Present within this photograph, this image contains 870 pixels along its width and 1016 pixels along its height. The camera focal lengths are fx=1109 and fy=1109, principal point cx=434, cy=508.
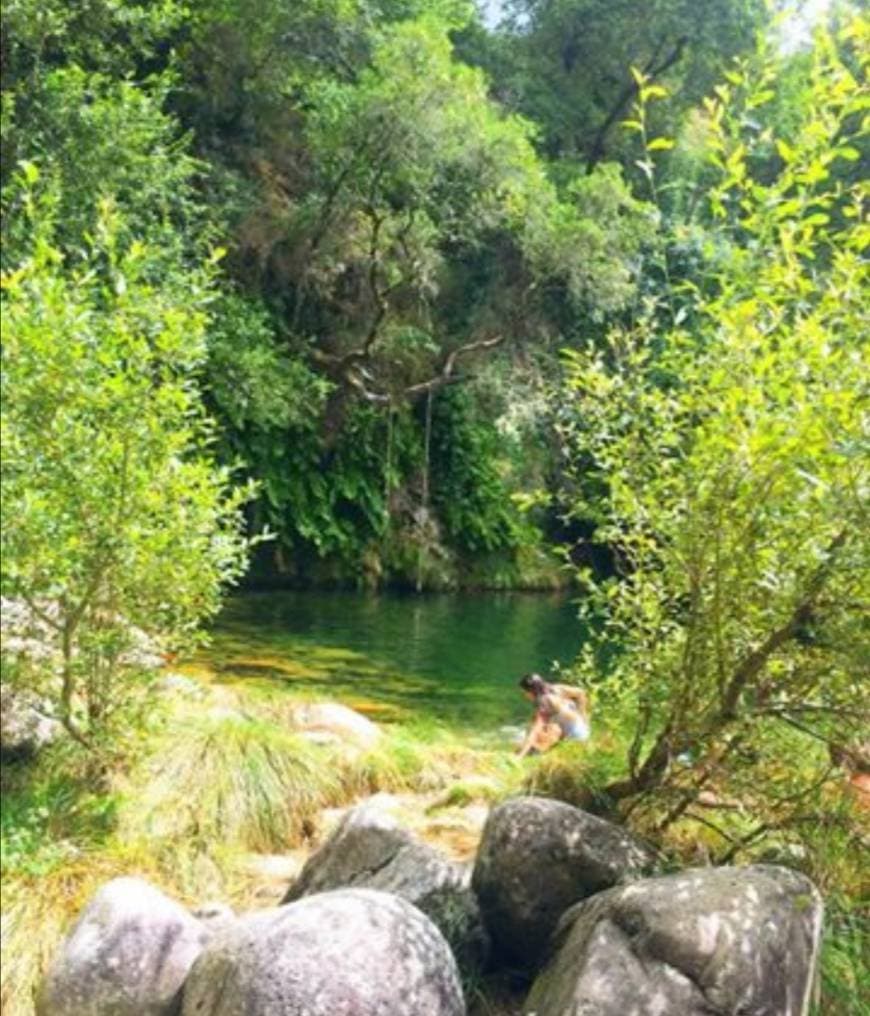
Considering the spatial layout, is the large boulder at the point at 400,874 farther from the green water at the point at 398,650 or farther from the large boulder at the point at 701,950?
the green water at the point at 398,650

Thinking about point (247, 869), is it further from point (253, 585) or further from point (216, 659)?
point (253, 585)

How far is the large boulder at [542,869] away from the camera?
4562 millimetres

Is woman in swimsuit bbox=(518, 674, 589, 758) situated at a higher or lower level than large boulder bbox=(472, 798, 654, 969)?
lower

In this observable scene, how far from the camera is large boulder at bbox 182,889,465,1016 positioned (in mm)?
3645

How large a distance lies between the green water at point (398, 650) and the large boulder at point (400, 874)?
17.2ft

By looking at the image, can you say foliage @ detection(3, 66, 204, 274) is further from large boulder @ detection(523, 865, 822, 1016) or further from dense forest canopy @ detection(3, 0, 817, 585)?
large boulder @ detection(523, 865, 822, 1016)

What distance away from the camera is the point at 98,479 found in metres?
5.31

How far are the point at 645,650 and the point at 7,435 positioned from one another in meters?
3.08

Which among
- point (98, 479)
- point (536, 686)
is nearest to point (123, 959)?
point (98, 479)

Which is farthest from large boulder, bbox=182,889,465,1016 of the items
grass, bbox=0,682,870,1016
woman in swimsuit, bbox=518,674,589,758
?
woman in swimsuit, bbox=518,674,589,758

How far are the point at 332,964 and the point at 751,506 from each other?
2143 millimetres

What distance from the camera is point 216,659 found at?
12.2 meters

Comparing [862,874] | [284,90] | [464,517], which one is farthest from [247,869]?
[464,517]

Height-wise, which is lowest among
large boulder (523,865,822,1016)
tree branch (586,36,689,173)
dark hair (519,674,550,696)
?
dark hair (519,674,550,696)
